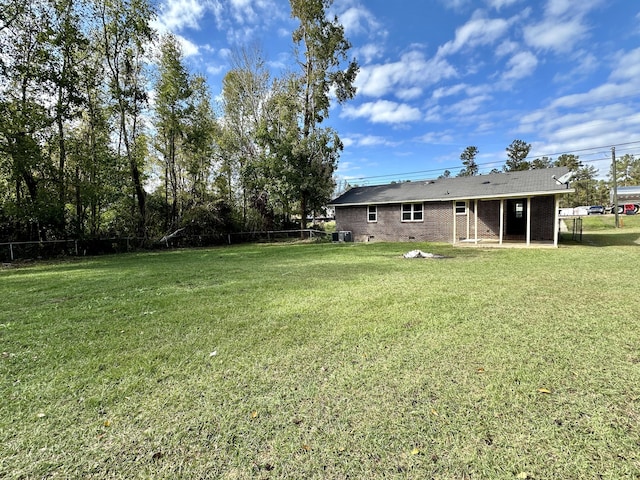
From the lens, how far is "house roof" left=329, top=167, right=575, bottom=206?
1276 cm

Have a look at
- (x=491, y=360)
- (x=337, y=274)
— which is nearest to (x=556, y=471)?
(x=491, y=360)

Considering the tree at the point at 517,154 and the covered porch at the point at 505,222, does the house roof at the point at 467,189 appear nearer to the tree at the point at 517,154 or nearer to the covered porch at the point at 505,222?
the covered porch at the point at 505,222

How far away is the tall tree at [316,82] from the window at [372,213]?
3.35 m

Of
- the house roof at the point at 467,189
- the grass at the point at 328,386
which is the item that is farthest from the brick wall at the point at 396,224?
the grass at the point at 328,386

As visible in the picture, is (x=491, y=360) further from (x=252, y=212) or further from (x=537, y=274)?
(x=252, y=212)

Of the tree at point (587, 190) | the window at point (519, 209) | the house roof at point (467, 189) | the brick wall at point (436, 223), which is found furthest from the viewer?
the tree at point (587, 190)

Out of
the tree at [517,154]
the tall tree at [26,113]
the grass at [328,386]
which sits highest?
the tree at [517,154]

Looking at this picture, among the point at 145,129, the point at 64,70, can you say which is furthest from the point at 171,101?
the point at 64,70

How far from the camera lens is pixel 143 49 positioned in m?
14.8

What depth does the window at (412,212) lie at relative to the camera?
16172mm

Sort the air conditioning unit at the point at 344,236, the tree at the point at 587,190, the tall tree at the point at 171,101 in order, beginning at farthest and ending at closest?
1. the tree at the point at 587,190
2. the air conditioning unit at the point at 344,236
3. the tall tree at the point at 171,101

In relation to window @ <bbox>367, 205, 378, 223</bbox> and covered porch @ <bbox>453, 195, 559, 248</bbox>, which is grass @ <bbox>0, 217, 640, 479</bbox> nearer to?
covered porch @ <bbox>453, 195, 559, 248</bbox>

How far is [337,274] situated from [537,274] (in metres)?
4.40

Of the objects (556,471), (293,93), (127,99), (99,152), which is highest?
(293,93)
